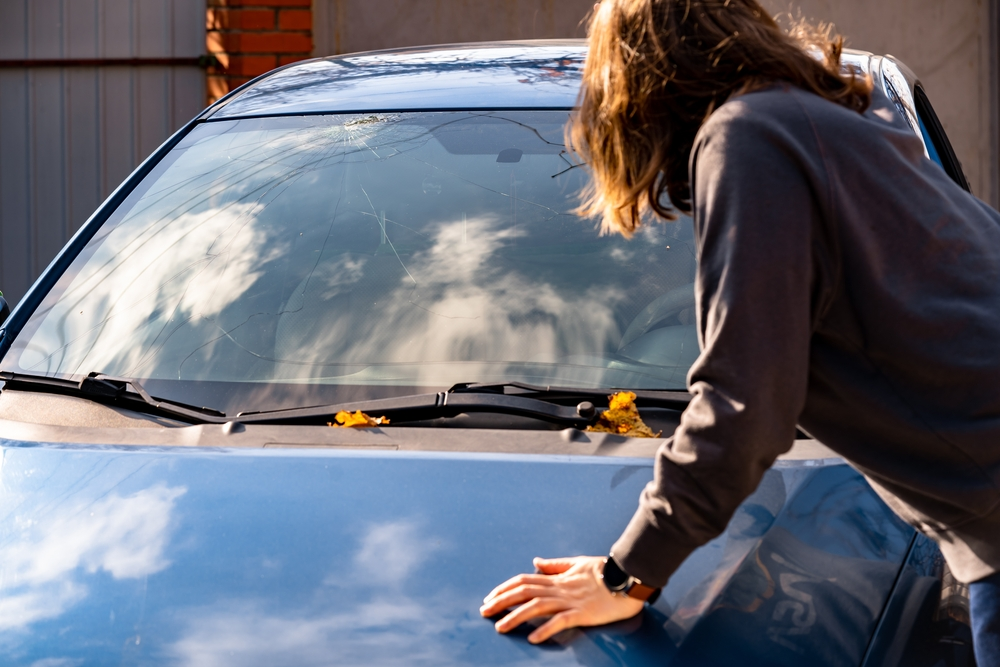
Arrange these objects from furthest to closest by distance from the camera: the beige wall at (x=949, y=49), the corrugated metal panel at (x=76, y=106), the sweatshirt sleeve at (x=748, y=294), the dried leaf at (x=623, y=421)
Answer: the beige wall at (x=949, y=49) → the corrugated metal panel at (x=76, y=106) → the dried leaf at (x=623, y=421) → the sweatshirt sleeve at (x=748, y=294)

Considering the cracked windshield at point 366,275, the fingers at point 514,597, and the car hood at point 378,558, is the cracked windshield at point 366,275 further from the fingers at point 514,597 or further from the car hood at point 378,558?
the fingers at point 514,597

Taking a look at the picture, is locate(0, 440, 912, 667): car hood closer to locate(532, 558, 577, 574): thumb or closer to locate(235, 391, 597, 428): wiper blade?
locate(532, 558, 577, 574): thumb

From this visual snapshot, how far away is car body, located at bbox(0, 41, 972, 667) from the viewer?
119cm

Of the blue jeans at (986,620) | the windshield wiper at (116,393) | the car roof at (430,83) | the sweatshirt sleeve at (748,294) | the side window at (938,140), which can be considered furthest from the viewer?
the side window at (938,140)

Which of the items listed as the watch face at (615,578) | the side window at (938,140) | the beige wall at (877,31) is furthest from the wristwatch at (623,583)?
the beige wall at (877,31)

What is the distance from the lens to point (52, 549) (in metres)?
1.32

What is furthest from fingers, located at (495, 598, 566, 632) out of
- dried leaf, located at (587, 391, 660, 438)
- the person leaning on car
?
dried leaf, located at (587, 391, 660, 438)

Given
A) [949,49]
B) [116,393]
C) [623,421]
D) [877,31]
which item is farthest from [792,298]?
[949,49]

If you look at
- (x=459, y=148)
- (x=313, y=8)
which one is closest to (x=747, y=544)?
(x=459, y=148)

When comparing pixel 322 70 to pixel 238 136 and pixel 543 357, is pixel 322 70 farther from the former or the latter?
pixel 543 357

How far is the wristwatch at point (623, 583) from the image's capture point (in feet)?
3.93

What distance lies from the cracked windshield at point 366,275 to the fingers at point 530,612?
62cm

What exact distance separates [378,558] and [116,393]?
757 mm

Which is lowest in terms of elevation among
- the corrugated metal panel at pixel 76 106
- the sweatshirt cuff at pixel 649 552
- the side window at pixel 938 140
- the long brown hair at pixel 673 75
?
the corrugated metal panel at pixel 76 106
